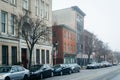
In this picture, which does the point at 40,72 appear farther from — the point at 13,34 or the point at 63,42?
the point at 63,42

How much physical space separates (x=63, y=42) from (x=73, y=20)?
12.7 meters

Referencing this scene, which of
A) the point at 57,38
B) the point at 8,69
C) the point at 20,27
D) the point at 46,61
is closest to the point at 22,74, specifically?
the point at 8,69

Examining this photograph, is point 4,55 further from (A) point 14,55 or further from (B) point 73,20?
(B) point 73,20

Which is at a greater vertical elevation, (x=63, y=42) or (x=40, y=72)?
(x=63, y=42)

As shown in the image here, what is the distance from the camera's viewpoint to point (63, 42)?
66875mm

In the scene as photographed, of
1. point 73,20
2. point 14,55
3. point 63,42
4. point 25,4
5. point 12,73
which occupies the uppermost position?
point 73,20

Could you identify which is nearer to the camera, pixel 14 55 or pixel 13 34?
pixel 13 34

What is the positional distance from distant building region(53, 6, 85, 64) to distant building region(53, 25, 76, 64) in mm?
4359

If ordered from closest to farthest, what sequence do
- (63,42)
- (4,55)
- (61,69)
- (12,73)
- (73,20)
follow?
(12,73), (4,55), (61,69), (63,42), (73,20)

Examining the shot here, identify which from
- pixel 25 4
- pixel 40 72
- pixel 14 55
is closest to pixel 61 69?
pixel 14 55

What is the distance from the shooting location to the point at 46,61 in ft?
167

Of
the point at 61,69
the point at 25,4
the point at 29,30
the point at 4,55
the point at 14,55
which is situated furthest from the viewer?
the point at 25,4

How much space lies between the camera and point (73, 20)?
255ft

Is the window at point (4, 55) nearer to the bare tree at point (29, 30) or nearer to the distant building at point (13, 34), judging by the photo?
the distant building at point (13, 34)
